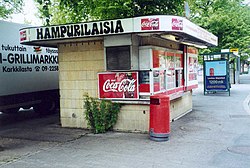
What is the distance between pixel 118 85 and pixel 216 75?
1059 centimetres

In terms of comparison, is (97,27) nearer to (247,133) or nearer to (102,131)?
(102,131)

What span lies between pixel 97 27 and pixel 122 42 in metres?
0.84

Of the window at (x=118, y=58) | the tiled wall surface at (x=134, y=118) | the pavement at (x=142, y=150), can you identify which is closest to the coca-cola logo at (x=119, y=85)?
the window at (x=118, y=58)

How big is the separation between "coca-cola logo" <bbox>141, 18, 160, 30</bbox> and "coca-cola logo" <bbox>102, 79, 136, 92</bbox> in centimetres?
157

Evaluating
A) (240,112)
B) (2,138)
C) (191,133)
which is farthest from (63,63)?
(240,112)

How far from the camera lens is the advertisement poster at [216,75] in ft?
55.4

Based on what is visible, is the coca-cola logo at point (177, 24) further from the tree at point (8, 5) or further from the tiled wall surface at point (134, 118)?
the tree at point (8, 5)

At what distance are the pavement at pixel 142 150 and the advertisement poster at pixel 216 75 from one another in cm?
807

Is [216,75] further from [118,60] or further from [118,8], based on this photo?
[118,60]

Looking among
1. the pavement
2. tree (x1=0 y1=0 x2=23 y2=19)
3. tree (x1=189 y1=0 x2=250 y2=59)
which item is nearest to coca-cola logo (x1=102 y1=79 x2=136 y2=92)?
the pavement

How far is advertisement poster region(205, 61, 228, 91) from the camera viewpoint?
16891mm

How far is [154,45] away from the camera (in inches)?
340

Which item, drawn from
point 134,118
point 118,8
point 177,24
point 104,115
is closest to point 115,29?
point 177,24

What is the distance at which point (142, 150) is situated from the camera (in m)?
6.48
